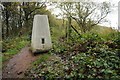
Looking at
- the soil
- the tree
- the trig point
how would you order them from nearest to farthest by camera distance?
the soil < the trig point < the tree

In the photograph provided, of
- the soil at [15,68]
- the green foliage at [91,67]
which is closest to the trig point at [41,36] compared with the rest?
the soil at [15,68]

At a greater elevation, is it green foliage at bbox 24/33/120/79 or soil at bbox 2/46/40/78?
green foliage at bbox 24/33/120/79

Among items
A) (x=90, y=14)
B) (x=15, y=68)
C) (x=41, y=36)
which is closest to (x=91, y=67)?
(x=41, y=36)

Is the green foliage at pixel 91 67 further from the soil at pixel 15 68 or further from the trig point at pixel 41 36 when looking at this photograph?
Answer: the trig point at pixel 41 36


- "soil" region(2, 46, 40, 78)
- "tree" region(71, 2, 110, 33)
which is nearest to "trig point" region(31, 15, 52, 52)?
"soil" region(2, 46, 40, 78)

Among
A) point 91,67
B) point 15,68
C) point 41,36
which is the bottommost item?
point 15,68

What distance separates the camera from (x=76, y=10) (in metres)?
9.98

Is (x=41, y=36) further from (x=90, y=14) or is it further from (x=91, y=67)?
(x=90, y=14)

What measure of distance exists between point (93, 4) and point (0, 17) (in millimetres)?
10208

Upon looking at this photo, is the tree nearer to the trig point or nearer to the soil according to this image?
the trig point

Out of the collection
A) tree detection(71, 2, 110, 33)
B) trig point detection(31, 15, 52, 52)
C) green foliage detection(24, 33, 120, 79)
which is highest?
tree detection(71, 2, 110, 33)

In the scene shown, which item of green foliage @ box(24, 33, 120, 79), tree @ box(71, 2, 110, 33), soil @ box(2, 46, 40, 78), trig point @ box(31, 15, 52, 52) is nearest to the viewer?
green foliage @ box(24, 33, 120, 79)

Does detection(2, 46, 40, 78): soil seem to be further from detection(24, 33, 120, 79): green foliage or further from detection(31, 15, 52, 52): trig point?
detection(24, 33, 120, 79): green foliage

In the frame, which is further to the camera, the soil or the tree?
the tree
